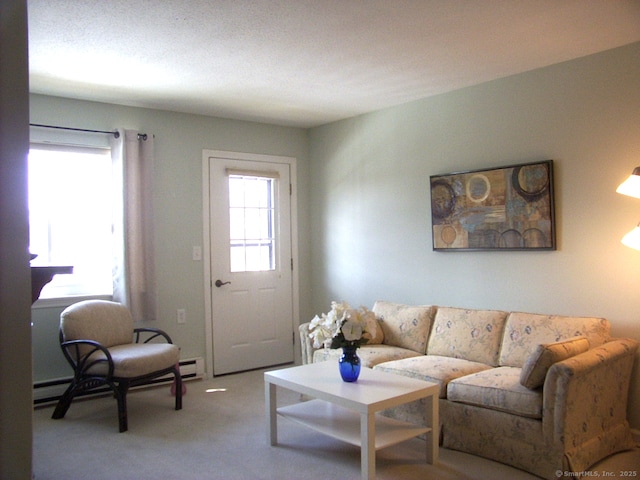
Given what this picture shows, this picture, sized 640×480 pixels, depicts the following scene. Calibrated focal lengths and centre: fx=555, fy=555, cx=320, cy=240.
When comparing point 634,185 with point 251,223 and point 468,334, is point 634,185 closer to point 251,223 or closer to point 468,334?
point 468,334

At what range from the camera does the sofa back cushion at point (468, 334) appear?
3.80 m

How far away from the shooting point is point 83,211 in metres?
4.59

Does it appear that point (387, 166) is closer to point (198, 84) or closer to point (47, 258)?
point (198, 84)

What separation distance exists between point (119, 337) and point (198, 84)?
2.03 metres

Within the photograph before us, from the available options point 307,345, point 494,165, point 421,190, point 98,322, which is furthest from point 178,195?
point 494,165

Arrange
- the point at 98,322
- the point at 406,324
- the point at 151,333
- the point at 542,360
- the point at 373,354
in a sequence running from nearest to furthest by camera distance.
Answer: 1. the point at 542,360
2. the point at 373,354
3. the point at 98,322
4. the point at 406,324
5. the point at 151,333

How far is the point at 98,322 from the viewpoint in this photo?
4172mm

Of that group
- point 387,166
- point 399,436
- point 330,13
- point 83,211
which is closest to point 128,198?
point 83,211

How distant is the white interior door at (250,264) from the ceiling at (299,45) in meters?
0.98

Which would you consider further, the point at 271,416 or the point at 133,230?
the point at 133,230

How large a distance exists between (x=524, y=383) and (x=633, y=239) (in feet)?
3.41

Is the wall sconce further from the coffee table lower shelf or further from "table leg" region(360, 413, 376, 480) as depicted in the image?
"table leg" region(360, 413, 376, 480)

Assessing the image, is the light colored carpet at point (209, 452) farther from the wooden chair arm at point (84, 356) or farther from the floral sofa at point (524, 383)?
the wooden chair arm at point (84, 356)

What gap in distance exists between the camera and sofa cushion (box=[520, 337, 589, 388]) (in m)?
2.86
